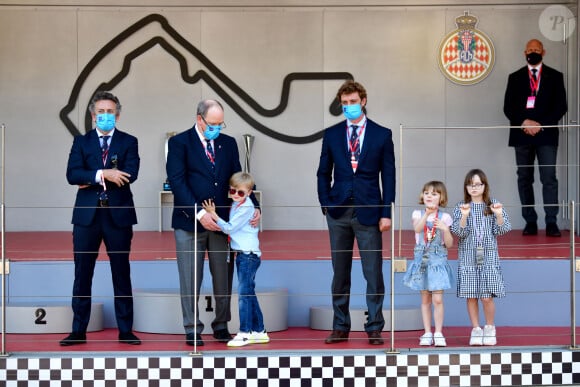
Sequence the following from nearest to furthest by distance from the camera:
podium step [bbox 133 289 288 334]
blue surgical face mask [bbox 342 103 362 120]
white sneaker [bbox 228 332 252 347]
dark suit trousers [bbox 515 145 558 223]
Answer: white sneaker [bbox 228 332 252 347] < blue surgical face mask [bbox 342 103 362 120] < podium step [bbox 133 289 288 334] < dark suit trousers [bbox 515 145 558 223]

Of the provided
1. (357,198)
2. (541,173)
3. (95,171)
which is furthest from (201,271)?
(541,173)

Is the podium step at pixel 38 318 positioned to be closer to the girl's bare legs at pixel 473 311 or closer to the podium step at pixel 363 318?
the podium step at pixel 363 318

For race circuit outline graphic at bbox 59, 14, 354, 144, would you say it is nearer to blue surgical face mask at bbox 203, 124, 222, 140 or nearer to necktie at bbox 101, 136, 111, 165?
necktie at bbox 101, 136, 111, 165

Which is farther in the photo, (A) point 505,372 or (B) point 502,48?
(B) point 502,48

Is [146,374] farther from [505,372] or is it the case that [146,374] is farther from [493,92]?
[493,92]

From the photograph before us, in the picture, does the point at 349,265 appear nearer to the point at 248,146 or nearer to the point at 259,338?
the point at 259,338

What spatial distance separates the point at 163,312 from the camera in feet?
17.0

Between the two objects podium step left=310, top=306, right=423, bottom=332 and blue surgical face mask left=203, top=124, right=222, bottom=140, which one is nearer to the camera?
blue surgical face mask left=203, top=124, right=222, bottom=140

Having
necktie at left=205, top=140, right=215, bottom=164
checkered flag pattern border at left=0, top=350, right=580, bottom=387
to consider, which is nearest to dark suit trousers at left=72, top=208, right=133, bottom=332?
checkered flag pattern border at left=0, top=350, right=580, bottom=387

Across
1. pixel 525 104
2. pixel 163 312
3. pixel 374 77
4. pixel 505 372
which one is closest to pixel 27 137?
pixel 374 77

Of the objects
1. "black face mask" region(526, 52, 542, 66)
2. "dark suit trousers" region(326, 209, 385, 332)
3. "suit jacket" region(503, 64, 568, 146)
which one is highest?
"black face mask" region(526, 52, 542, 66)

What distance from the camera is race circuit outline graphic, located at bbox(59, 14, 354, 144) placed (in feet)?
25.9

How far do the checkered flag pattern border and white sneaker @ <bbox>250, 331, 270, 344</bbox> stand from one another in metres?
0.25

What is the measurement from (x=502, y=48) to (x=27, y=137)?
3680 mm
